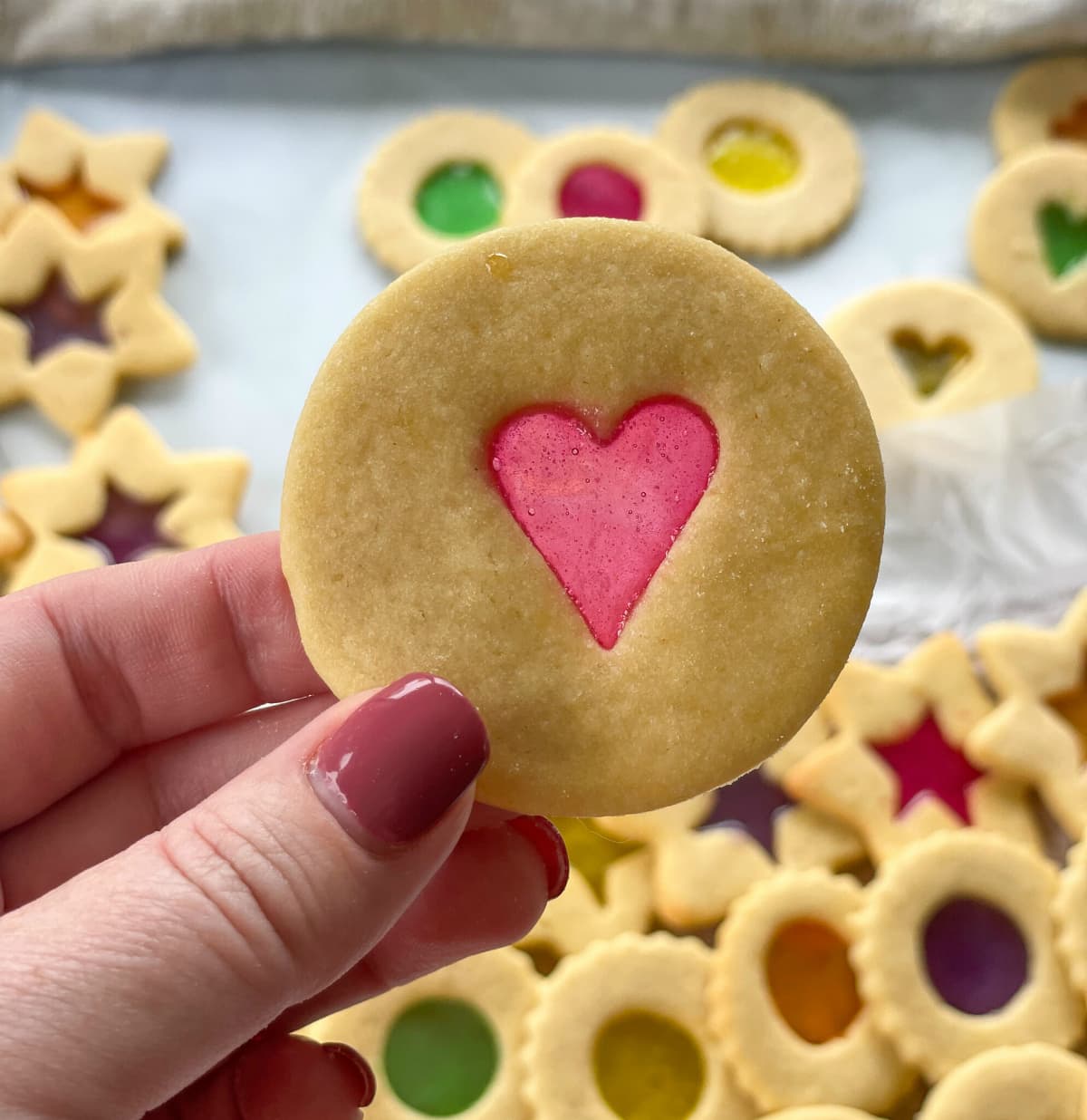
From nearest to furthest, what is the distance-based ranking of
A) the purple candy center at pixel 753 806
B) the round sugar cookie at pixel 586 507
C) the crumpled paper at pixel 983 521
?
the round sugar cookie at pixel 586 507 < the purple candy center at pixel 753 806 < the crumpled paper at pixel 983 521

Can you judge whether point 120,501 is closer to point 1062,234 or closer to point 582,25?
point 582,25

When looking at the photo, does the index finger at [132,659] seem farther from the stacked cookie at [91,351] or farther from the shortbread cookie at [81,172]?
the shortbread cookie at [81,172]

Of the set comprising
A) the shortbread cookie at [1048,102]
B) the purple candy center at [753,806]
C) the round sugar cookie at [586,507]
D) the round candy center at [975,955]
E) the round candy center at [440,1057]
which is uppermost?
the shortbread cookie at [1048,102]

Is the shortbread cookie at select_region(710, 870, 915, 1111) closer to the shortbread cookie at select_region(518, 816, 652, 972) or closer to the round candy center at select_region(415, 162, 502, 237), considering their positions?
the shortbread cookie at select_region(518, 816, 652, 972)

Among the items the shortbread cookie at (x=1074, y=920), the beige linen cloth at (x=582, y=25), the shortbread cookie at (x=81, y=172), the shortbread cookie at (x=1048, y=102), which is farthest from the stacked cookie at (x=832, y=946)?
the shortbread cookie at (x=81, y=172)

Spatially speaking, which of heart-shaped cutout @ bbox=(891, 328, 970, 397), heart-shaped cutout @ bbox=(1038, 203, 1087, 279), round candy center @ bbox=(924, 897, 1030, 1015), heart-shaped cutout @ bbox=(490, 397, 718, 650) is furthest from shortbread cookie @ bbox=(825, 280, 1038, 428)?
heart-shaped cutout @ bbox=(490, 397, 718, 650)

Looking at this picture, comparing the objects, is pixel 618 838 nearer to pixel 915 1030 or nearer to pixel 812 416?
pixel 915 1030

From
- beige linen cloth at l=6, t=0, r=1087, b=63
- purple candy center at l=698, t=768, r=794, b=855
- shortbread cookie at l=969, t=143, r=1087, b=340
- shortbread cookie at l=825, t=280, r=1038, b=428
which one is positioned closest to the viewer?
purple candy center at l=698, t=768, r=794, b=855
